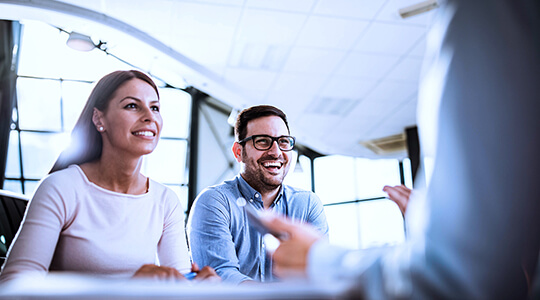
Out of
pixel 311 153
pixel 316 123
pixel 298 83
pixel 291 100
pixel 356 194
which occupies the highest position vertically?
pixel 298 83

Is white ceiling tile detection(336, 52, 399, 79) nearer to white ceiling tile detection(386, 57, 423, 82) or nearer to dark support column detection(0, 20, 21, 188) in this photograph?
white ceiling tile detection(386, 57, 423, 82)

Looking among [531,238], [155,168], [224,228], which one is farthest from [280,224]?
[155,168]

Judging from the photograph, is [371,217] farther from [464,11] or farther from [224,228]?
[464,11]

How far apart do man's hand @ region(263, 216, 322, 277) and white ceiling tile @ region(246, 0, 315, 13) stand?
144 inches

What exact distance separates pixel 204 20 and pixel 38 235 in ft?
12.3

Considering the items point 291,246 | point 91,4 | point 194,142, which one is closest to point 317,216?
point 291,246

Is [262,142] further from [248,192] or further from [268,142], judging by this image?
[248,192]

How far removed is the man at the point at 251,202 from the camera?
1796mm

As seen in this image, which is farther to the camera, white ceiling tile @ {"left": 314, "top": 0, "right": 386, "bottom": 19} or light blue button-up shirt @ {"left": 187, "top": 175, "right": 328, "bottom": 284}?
white ceiling tile @ {"left": 314, "top": 0, "right": 386, "bottom": 19}

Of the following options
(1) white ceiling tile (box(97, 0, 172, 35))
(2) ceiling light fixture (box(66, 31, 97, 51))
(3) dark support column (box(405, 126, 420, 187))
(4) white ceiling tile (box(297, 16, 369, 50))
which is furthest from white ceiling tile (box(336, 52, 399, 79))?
(2) ceiling light fixture (box(66, 31, 97, 51))

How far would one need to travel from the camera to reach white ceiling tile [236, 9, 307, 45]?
14.2 feet

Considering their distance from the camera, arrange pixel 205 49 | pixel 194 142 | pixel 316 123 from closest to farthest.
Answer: pixel 205 49 → pixel 316 123 → pixel 194 142

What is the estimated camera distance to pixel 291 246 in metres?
0.72

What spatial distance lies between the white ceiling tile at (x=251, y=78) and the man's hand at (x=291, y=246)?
500 centimetres
